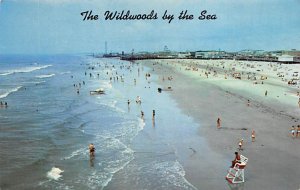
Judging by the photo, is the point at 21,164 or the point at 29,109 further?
the point at 29,109

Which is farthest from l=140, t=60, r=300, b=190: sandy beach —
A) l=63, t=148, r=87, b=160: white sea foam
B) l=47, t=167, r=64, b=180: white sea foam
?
l=47, t=167, r=64, b=180: white sea foam

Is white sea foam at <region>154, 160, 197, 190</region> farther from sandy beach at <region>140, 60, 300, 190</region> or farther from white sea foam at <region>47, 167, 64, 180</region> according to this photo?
white sea foam at <region>47, 167, 64, 180</region>

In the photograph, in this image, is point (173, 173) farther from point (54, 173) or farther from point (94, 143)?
point (94, 143)

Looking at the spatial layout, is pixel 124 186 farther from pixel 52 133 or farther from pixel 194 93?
pixel 194 93

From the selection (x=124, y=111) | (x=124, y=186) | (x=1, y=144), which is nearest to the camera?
(x=124, y=186)

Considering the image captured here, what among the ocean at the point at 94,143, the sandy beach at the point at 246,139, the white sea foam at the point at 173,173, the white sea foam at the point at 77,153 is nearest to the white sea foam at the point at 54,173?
the ocean at the point at 94,143

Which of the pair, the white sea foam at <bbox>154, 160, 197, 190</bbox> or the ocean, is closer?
the white sea foam at <bbox>154, 160, 197, 190</bbox>

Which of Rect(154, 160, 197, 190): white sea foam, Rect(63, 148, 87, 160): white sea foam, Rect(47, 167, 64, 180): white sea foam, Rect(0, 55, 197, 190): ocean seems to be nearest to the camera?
Rect(154, 160, 197, 190): white sea foam

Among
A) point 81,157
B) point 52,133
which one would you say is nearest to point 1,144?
point 52,133
